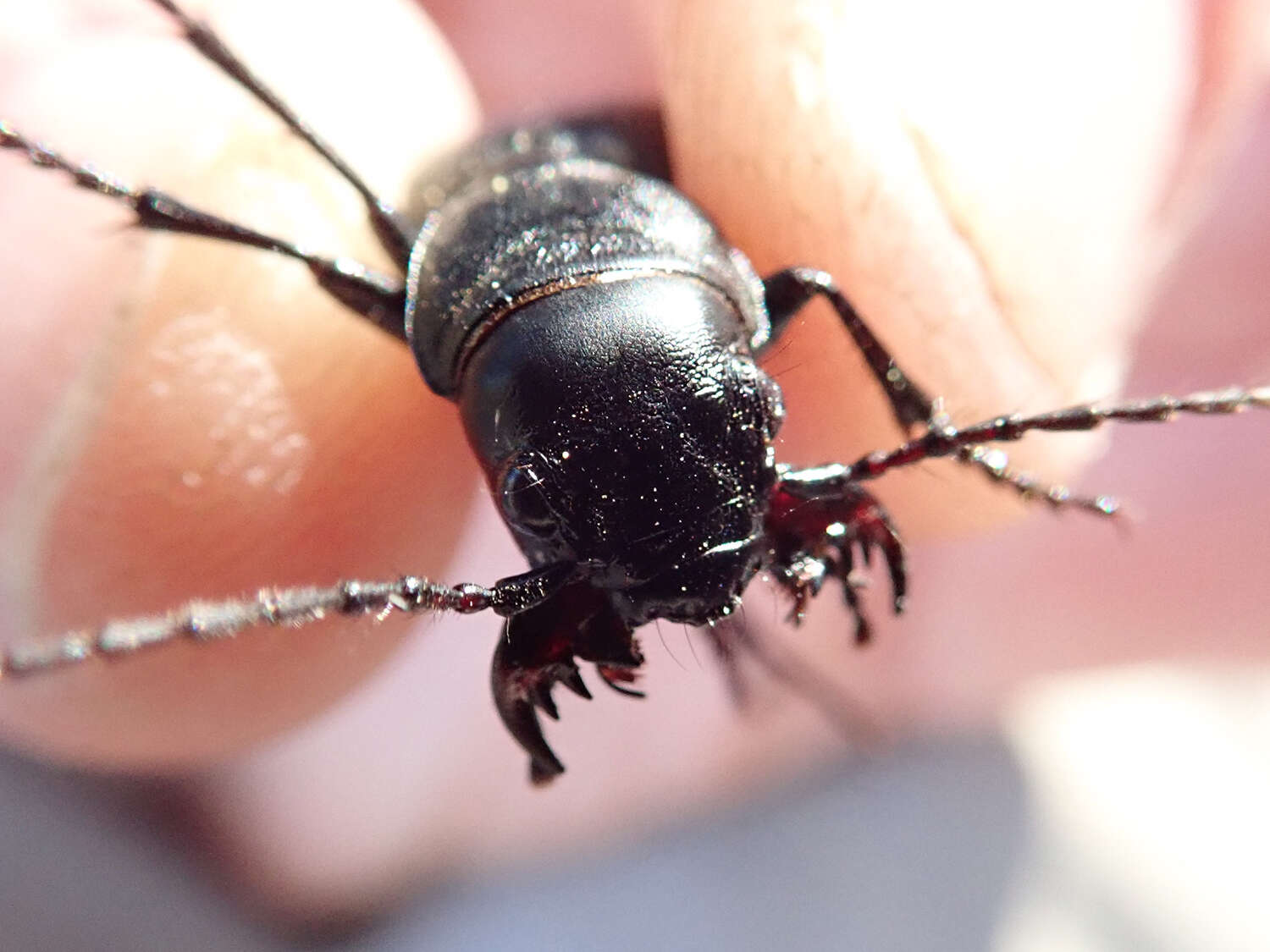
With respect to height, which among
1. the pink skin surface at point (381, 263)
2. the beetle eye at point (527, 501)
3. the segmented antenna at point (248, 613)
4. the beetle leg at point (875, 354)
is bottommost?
the segmented antenna at point (248, 613)

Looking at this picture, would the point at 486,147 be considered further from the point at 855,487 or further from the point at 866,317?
the point at 855,487

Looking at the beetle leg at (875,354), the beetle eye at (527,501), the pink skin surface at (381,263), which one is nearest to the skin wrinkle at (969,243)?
the pink skin surface at (381,263)

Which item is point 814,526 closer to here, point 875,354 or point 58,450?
point 875,354

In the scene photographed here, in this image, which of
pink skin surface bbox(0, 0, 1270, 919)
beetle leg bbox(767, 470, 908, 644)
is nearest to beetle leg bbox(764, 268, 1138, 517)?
pink skin surface bbox(0, 0, 1270, 919)

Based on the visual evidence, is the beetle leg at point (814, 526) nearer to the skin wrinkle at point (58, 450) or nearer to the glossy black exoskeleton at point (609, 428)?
the glossy black exoskeleton at point (609, 428)

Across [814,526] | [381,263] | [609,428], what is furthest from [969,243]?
[381,263]

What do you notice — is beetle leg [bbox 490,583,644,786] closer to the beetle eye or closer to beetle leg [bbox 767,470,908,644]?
the beetle eye

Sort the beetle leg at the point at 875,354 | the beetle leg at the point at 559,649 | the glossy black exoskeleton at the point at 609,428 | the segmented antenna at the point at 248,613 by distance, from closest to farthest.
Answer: the segmented antenna at the point at 248,613 < the glossy black exoskeleton at the point at 609,428 < the beetle leg at the point at 559,649 < the beetle leg at the point at 875,354

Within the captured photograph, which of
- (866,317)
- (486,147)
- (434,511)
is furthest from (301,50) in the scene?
(866,317)
